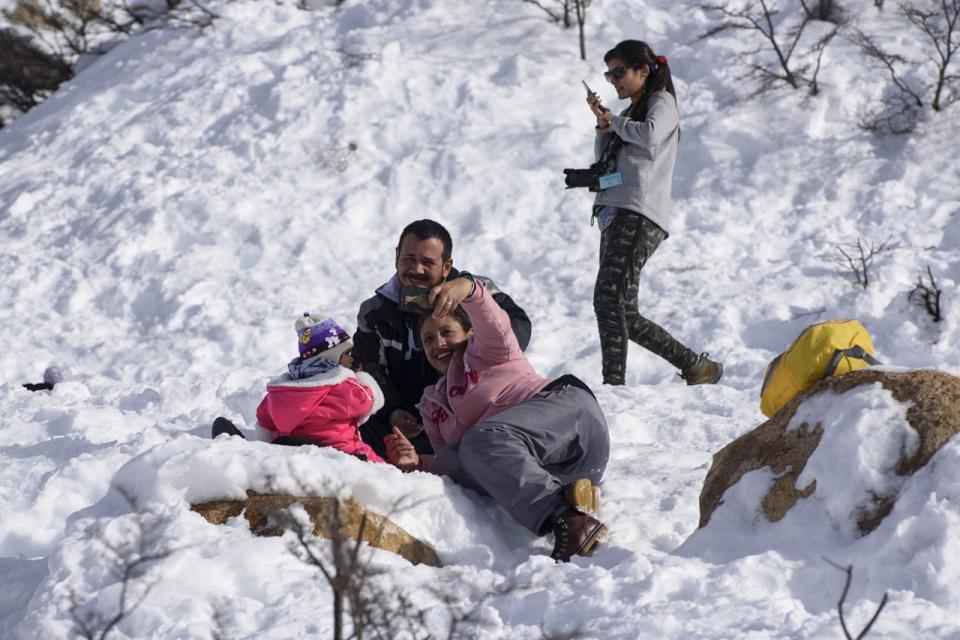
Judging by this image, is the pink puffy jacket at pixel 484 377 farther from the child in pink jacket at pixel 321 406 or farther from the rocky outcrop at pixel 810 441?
the rocky outcrop at pixel 810 441

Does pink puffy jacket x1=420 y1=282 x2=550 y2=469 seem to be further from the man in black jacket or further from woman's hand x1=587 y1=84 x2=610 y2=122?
woman's hand x1=587 y1=84 x2=610 y2=122

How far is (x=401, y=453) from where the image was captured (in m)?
4.10

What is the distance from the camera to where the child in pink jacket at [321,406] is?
4.08 meters

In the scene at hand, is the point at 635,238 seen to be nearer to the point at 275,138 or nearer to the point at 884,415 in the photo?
the point at 884,415

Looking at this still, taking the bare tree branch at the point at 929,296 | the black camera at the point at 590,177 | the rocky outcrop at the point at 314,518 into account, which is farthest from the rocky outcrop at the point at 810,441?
the bare tree branch at the point at 929,296

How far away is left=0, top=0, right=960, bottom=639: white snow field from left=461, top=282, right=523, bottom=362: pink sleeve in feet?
1.81

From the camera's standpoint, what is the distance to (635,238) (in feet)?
17.7

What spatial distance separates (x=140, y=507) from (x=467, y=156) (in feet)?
19.2

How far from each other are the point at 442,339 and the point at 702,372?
7.04 feet

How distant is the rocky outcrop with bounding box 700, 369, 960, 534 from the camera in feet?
9.50

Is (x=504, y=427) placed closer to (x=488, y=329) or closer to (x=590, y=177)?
(x=488, y=329)

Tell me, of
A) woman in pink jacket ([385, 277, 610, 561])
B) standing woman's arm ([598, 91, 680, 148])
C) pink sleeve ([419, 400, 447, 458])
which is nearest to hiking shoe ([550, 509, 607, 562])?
woman in pink jacket ([385, 277, 610, 561])

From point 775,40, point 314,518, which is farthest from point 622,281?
point 775,40

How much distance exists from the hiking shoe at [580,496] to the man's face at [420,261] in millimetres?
1259
